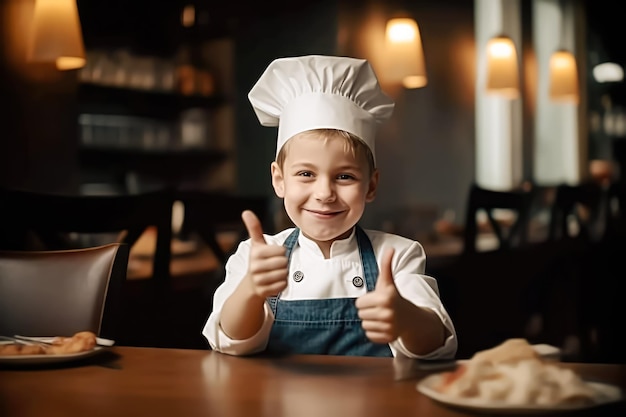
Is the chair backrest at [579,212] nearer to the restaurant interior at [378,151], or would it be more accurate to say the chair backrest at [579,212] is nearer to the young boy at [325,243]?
the restaurant interior at [378,151]

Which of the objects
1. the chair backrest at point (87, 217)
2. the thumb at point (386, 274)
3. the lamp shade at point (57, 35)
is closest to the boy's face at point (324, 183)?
the thumb at point (386, 274)

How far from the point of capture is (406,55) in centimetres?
94

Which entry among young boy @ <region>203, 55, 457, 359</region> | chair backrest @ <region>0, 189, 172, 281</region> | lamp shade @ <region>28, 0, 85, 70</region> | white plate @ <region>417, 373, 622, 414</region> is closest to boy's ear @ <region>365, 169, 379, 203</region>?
Answer: young boy @ <region>203, 55, 457, 359</region>

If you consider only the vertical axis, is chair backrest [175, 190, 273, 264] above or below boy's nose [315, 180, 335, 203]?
below

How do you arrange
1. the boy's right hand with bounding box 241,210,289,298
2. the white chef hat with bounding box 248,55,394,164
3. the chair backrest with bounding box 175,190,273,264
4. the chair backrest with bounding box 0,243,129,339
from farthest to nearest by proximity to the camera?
the chair backrest with bounding box 175,190,273,264, the chair backrest with bounding box 0,243,129,339, the white chef hat with bounding box 248,55,394,164, the boy's right hand with bounding box 241,210,289,298

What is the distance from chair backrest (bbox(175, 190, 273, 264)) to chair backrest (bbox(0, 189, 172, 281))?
3cm

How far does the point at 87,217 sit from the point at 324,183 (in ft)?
1.66

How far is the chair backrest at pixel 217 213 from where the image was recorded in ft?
3.18

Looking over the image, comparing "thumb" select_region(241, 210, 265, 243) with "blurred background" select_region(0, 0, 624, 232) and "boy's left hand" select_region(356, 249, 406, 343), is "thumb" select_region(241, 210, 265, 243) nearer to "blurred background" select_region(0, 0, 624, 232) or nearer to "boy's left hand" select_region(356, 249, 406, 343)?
"boy's left hand" select_region(356, 249, 406, 343)

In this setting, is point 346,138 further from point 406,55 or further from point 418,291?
point 406,55

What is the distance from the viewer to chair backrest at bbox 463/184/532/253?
93cm

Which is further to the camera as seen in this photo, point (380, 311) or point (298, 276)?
point (298, 276)

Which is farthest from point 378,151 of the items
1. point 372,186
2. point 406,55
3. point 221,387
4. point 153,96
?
point 221,387

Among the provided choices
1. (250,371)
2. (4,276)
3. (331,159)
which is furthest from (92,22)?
(250,371)
